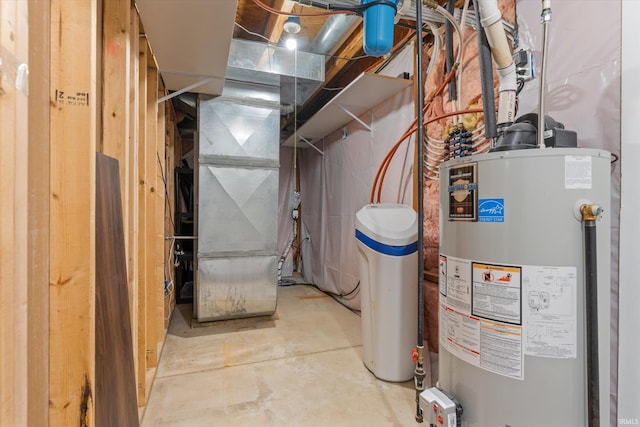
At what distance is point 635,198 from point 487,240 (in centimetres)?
62

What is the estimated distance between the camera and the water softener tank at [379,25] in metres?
1.48

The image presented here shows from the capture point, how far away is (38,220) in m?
0.83

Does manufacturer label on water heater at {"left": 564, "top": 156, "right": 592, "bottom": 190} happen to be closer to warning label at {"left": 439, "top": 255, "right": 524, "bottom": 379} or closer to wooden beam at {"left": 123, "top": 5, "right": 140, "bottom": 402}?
warning label at {"left": 439, "top": 255, "right": 524, "bottom": 379}

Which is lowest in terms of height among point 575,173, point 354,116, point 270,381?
point 270,381

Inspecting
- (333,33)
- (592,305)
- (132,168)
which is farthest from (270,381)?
(333,33)

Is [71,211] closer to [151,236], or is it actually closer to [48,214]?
[48,214]

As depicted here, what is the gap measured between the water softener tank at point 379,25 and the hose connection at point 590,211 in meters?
A: 1.10

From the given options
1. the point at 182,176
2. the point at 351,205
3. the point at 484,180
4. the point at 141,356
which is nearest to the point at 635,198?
the point at 484,180

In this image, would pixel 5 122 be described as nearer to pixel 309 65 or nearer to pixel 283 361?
pixel 283 361

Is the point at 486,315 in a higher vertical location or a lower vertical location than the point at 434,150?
lower

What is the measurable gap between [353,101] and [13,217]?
2.77 metres

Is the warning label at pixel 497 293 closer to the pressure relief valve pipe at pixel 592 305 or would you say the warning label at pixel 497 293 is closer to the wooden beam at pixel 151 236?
the pressure relief valve pipe at pixel 592 305

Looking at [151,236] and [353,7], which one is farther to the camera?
[151,236]

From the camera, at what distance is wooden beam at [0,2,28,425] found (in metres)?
0.61
